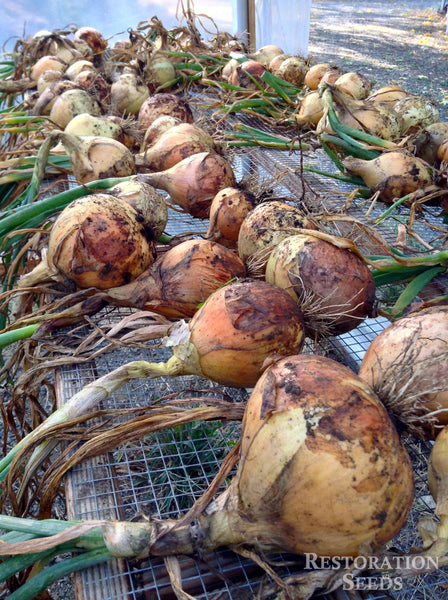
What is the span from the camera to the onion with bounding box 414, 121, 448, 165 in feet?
6.01

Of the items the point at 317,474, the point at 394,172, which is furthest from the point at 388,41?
the point at 317,474

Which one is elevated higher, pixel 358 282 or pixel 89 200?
pixel 89 200

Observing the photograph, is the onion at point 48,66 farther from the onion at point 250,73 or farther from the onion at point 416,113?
the onion at point 416,113

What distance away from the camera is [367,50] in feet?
27.4

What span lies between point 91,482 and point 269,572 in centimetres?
37

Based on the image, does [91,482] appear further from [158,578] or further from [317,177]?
[317,177]

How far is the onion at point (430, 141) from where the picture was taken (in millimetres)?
1831

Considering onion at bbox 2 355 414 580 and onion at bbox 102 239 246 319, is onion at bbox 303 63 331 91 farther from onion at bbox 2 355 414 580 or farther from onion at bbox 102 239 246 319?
onion at bbox 2 355 414 580

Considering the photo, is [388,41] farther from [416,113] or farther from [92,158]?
[92,158]

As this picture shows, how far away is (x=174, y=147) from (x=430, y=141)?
0.98 metres

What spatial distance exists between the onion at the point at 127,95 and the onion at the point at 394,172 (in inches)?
56.9

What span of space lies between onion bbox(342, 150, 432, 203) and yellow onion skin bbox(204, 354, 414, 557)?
43.7 inches

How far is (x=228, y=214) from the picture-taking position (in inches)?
58.3

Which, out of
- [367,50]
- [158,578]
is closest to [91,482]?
[158,578]
